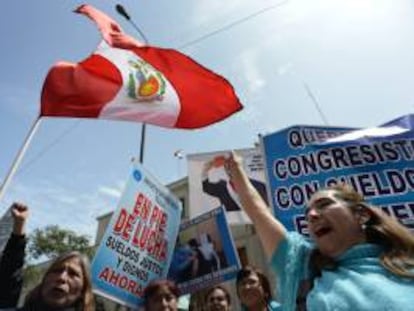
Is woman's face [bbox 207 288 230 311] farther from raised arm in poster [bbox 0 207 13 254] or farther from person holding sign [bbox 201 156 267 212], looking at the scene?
person holding sign [bbox 201 156 267 212]

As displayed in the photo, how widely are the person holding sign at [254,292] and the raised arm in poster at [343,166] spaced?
25.1 inches

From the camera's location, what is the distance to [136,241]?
3.79 m

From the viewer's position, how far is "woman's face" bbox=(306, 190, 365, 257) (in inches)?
74.9

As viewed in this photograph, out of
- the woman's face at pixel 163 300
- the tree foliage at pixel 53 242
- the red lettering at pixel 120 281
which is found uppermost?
the tree foliage at pixel 53 242

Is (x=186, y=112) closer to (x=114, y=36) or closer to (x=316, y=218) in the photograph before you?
(x=114, y=36)

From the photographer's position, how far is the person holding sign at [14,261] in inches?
112

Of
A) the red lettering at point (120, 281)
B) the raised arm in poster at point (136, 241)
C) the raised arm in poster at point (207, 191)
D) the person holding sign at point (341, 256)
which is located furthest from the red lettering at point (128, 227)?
the raised arm in poster at point (207, 191)

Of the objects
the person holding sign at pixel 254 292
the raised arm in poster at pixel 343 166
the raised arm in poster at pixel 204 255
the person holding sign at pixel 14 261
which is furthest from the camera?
the raised arm in poster at pixel 343 166

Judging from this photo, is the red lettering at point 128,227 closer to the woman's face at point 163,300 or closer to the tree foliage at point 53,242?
the woman's face at point 163,300

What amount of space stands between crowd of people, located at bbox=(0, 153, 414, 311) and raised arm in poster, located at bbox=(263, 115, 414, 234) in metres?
1.83

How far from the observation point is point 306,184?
4320 millimetres

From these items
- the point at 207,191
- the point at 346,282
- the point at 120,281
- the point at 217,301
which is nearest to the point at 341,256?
the point at 346,282

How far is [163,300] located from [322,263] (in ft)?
6.33

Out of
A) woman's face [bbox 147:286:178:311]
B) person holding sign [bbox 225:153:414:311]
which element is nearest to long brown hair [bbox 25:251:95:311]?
woman's face [bbox 147:286:178:311]
